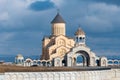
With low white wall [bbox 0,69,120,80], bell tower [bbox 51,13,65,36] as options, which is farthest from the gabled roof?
low white wall [bbox 0,69,120,80]

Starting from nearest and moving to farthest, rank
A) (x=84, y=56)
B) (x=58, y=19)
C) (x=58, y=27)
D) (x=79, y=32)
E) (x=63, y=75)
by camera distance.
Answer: (x=63, y=75) < (x=84, y=56) < (x=79, y=32) < (x=58, y=27) < (x=58, y=19)

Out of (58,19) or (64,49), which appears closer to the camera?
(64,49)

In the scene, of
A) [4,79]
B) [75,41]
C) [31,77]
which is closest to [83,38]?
[75,41]

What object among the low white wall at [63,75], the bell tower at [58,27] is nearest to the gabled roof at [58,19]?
the bell tower at [58,27]

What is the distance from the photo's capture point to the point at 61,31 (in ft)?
362

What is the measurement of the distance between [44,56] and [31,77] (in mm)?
42587

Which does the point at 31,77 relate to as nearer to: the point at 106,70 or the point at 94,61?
the point at 106,70

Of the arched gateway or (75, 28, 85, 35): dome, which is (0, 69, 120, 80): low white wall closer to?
the arched gateway

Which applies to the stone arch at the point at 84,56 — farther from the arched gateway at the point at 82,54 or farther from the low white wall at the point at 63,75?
the low white wall at the point at 63,75

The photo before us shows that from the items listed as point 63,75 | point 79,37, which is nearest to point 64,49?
point 79,37

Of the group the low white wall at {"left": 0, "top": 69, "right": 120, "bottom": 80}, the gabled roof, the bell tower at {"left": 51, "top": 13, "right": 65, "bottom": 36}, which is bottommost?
the low white wall at {"left": 0, "top": 69, "right": 120, "bottom": 80}

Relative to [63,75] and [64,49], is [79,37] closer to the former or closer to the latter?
[64,49]

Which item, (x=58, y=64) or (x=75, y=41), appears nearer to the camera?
(x=58, y=64)

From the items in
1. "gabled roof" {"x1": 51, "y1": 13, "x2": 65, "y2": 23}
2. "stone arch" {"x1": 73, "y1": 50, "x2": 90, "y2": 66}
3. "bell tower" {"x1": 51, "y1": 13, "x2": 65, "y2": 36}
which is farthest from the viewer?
"gabled roof" {"x1": 51, "y1": 13, "x2": 65, "y2": 23}
